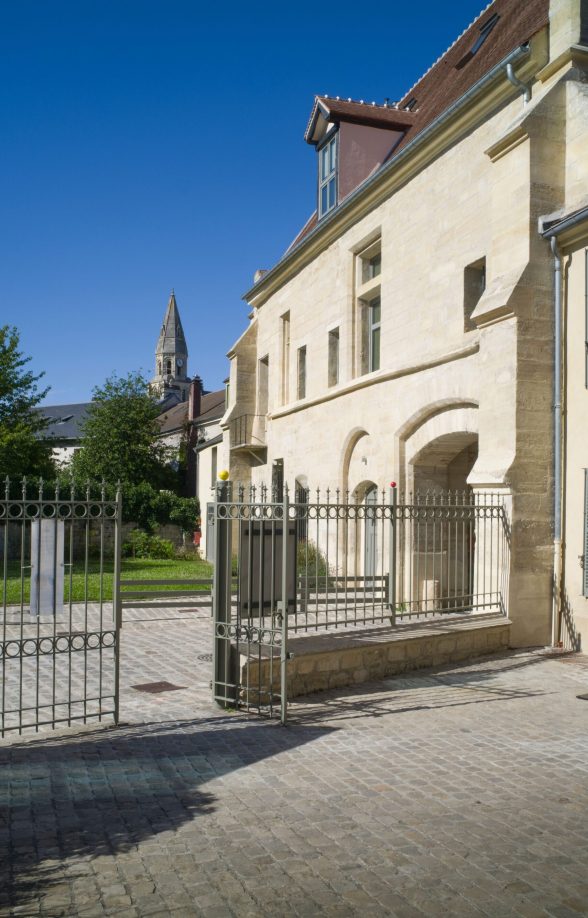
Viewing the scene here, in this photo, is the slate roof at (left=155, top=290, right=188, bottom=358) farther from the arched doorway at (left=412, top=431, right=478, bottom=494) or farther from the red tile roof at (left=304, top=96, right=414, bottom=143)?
the arched doorway at (left=412, top=431, right=478, bottom=494)

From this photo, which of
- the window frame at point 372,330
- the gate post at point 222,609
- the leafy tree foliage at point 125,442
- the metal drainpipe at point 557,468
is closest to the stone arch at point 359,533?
the window frame at point 372,330

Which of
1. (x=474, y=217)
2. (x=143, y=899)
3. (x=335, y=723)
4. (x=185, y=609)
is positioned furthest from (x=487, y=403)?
(x=143, y=899)

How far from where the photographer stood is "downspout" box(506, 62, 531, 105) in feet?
38.7

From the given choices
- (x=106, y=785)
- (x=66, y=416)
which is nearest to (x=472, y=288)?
(x=106, y=785)

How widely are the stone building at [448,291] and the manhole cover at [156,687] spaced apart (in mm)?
4646

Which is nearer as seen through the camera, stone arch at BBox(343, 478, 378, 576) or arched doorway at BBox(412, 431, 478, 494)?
arched doorway at BBox(412, 431, 478, 494)

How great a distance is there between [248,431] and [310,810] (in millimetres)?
20240

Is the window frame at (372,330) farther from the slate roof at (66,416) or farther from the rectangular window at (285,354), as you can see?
the slate roof at (66,416)

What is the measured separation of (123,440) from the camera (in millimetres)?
44312

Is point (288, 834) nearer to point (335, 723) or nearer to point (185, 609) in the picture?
point (335, 723)

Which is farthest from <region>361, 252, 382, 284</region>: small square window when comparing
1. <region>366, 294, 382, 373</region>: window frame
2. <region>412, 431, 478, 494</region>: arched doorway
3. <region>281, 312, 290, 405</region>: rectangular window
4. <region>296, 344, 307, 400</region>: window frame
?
<region>281, 312, 290, 405</region>: rectangular window

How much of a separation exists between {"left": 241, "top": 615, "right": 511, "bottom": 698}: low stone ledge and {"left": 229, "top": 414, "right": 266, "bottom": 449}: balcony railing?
14.9 metres

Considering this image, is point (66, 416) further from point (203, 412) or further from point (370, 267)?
point (370, 267)

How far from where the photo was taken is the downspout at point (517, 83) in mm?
11805
